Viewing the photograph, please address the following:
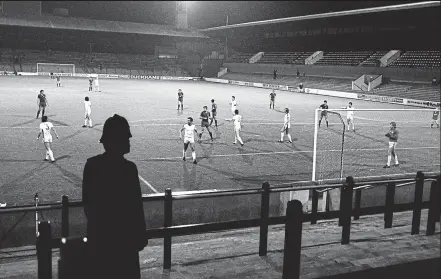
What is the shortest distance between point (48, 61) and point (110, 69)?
30.5 ft

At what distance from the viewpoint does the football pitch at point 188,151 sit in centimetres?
1375

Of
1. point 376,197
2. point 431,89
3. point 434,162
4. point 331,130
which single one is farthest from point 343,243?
point 431,89

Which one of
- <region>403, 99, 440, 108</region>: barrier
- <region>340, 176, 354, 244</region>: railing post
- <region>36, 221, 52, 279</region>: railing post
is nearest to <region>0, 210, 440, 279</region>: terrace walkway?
<region>340, 176, 354, 244</region>: railing post

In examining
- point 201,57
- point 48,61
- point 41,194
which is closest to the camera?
point 41,194

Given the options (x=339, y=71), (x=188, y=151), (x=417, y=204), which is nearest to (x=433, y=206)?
(x=417, y=204)

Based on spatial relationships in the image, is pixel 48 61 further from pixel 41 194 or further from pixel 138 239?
pixel 138 239

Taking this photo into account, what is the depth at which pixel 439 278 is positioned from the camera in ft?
19.6

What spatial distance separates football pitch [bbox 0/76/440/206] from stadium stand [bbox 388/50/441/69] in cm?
1711

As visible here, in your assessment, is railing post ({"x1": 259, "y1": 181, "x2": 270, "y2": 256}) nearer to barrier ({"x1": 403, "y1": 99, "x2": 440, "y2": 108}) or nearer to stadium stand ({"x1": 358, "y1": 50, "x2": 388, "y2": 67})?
barrier ({"x1": 403, "y1": 99, "x2": 440, "y2": 108})

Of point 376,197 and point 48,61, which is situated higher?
point 48,61

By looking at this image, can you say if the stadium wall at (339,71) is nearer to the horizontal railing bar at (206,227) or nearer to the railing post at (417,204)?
the railing post at (417,204)

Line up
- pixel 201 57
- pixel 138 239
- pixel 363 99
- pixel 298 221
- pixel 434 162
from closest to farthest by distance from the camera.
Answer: pixel 138 239
pixel 298 221
pixel 434 162
pixel 363 99
pixel 201 57

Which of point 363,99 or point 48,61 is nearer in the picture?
point 363,99

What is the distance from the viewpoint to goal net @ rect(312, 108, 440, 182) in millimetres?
15852
